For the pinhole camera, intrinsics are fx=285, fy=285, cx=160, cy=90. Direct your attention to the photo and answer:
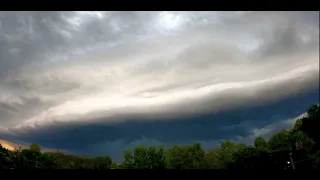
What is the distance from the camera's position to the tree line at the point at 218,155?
87.5 ft

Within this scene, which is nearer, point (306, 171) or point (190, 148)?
point (306, 171)

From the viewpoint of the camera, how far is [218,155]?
38.2 meters

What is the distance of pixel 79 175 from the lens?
127cm

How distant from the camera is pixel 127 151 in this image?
38156 mm

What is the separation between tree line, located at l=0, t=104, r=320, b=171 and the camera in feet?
87.5
